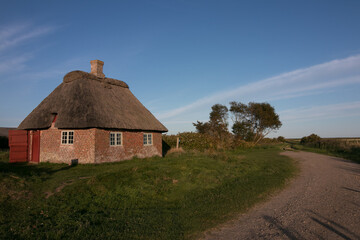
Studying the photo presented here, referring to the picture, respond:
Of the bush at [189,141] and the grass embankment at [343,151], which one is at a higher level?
the bush at [189,141]

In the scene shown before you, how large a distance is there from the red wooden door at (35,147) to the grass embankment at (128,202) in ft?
25.4

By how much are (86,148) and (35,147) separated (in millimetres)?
5077

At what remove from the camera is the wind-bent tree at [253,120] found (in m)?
44.6

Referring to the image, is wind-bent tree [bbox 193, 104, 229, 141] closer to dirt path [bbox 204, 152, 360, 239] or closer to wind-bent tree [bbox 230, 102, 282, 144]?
wind-bent tree [bbox 230, 102, 282, 144]

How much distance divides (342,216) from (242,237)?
3.24 m

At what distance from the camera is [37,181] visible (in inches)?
375

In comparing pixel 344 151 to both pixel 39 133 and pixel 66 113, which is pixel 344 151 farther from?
pixel 39 133

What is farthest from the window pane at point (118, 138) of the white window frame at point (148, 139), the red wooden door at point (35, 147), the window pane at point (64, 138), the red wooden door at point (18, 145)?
the red wooden door at point (18, 145)

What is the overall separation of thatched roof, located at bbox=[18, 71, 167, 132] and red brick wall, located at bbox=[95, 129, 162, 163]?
2.37 feet

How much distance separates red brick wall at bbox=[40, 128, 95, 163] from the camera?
15430 mm

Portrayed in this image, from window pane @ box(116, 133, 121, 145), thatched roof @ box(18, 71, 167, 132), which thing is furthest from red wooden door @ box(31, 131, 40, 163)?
window pane @ box(116, 133, 121, 145)

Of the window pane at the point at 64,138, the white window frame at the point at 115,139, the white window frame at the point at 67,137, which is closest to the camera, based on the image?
the white window frame at the point at 67,137

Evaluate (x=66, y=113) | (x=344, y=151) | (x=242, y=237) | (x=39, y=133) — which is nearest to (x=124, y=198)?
(x=242, y=237)

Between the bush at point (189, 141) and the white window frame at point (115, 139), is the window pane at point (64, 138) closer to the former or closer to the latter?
the white window frame at point (115, 139)
